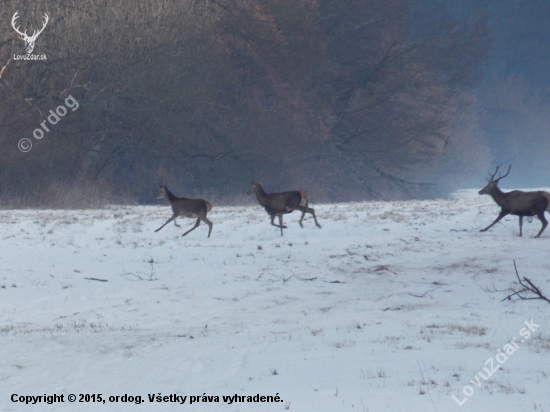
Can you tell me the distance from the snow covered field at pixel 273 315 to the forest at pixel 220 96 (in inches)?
454

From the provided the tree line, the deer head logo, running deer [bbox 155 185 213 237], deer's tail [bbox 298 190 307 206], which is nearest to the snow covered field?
running deer [bbox 155 185 213 237]

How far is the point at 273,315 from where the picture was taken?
9391mm

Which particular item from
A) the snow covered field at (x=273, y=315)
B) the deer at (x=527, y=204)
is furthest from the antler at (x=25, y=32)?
the deer at (x=527, y=204)

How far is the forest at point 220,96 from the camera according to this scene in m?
27.6

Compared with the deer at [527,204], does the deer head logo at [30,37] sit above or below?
above

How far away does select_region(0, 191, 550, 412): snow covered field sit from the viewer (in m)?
5.98

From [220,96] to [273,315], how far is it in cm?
2719

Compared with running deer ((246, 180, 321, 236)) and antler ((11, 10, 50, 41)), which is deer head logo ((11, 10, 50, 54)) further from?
running deer ((246, 180, 321, 236))

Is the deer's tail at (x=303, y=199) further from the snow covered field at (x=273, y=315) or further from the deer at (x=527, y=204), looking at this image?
the deer at (x=527, y=204)

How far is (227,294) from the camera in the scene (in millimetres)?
10555

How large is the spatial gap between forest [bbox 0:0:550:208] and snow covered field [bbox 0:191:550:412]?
11541 millimetres

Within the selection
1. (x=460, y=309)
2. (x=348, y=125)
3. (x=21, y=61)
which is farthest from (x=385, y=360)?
(x=348, y=125)

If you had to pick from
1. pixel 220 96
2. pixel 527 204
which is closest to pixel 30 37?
pixel 220 96

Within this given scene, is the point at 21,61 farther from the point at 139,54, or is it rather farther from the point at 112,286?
the point at 112,286
